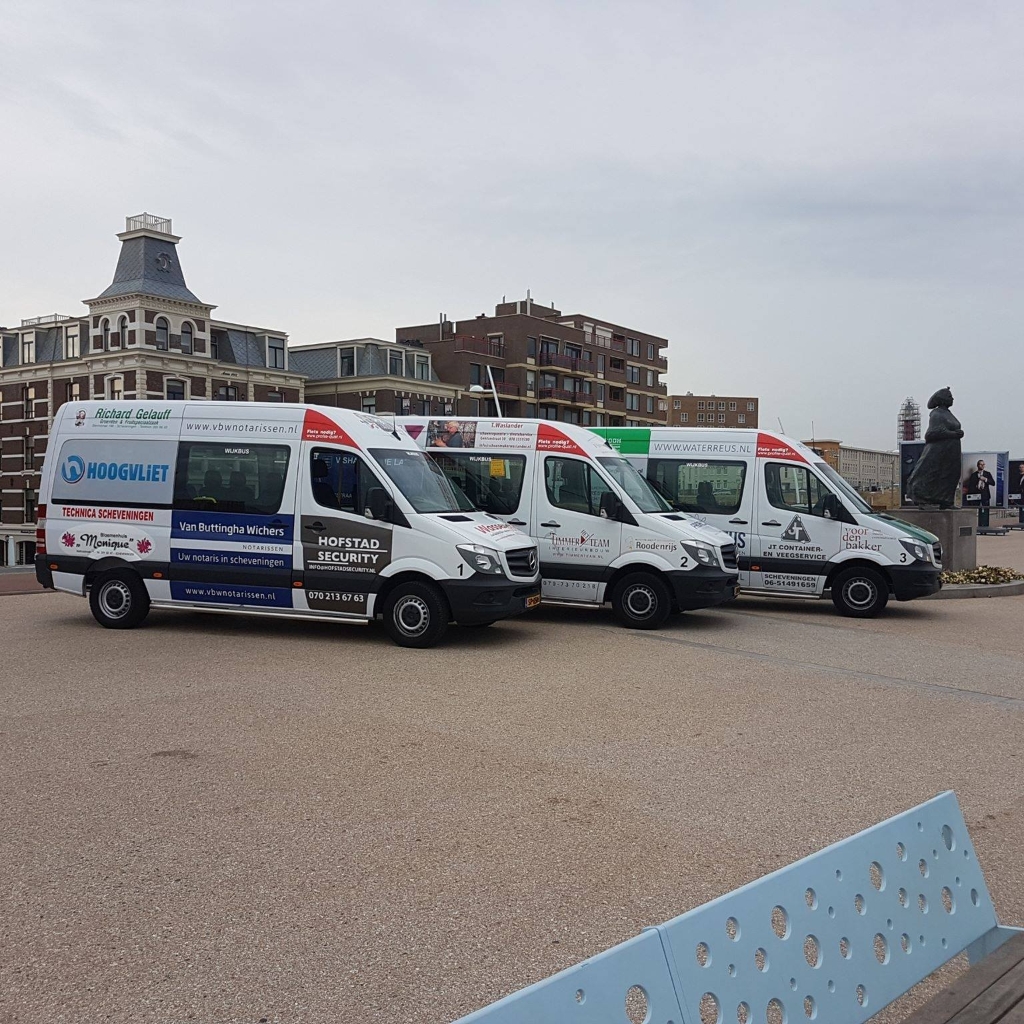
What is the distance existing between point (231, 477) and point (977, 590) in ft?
39.8

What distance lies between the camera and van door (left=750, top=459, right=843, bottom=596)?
1401cm

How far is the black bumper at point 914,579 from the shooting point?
45.0 ft

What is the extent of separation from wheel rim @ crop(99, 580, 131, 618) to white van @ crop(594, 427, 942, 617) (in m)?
7.21

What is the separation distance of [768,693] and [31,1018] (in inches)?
253

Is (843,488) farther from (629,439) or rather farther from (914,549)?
(629,439)

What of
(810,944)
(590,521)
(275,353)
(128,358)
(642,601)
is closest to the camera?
(810,944)

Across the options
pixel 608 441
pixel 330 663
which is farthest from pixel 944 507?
pixel 330 663

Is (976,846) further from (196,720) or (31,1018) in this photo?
(196,720)

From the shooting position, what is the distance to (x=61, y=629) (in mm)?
11617

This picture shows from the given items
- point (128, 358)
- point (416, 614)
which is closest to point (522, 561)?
point (416, 614)

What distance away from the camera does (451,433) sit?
13.8 m

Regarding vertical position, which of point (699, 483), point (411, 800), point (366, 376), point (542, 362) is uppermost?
point (542, 362)

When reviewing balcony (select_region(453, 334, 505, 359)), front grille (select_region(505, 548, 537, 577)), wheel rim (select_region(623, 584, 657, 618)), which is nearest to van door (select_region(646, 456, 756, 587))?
wheel rim (select_region(623, 584, 657, 618))

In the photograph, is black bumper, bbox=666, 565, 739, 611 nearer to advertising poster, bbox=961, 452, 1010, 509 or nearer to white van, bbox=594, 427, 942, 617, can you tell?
white van, bbox=594, 427, 942, 617
